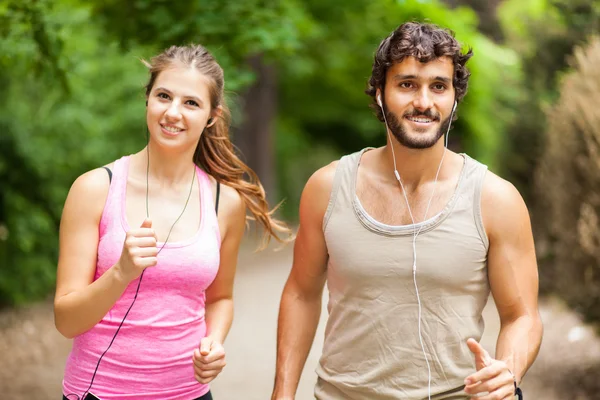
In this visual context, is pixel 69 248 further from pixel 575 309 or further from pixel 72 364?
A: pixel 575 309

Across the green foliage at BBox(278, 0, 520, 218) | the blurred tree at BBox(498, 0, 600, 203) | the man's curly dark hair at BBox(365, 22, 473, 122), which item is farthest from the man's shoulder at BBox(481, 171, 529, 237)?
the blurred tree at BBox(498, 0, 600, 203)

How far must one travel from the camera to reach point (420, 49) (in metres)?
3.00

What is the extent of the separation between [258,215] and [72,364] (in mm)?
938

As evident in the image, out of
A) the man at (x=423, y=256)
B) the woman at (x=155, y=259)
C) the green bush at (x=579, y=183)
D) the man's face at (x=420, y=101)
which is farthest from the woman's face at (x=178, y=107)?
the green bush at (x=579, y=183)

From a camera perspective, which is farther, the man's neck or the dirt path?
the dirt path

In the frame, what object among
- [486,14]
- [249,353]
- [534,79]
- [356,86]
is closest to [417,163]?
[249,353]

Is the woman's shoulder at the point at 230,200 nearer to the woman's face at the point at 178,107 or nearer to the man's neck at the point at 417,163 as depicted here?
the woman's face at the point at 178,107

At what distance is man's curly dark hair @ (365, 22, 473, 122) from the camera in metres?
3.02

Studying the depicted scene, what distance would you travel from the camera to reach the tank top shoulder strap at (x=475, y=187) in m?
2.96

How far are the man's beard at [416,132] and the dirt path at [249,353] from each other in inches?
177

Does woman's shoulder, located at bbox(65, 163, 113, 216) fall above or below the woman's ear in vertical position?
below

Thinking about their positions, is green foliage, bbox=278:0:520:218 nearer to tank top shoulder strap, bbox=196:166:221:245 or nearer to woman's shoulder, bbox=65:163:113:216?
tank top shoulder strap, bbox=196:166:221:245

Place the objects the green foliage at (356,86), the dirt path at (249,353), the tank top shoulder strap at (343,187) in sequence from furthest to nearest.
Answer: the green foliage at (356,86), the dirt path at (249,353), the tank top shoulder strap at (343,187)

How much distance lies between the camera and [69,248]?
2977mm
